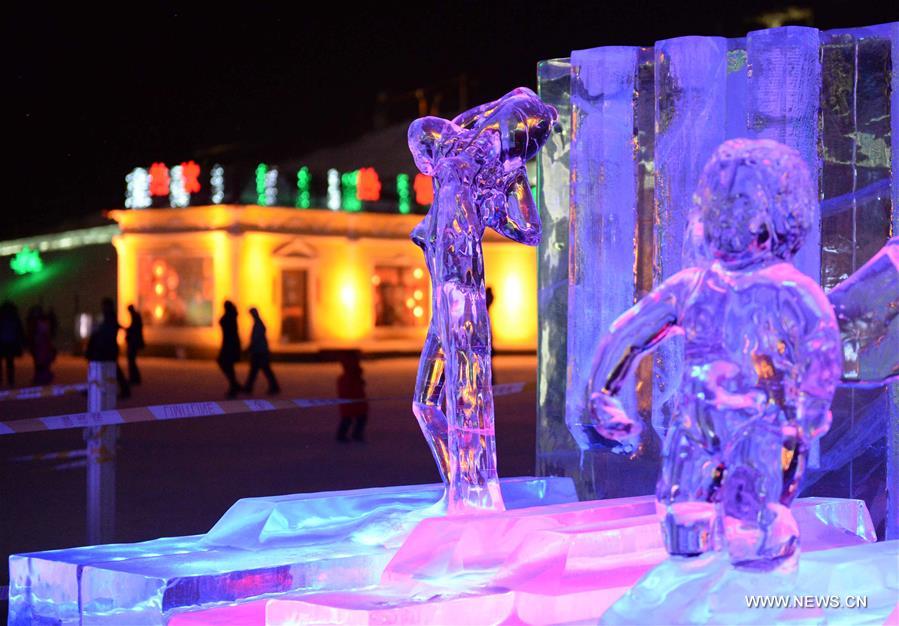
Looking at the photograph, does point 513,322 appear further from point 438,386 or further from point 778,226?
point 778,226

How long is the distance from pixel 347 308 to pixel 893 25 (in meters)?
20.9

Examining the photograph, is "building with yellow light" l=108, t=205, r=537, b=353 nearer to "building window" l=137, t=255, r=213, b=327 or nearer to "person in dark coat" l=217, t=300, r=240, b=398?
"building window" l=137, t=255, r=213, b=327

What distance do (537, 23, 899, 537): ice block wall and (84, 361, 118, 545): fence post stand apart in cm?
218

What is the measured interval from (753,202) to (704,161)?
10.3 ft

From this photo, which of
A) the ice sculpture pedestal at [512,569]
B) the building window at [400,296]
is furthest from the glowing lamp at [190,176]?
the ice sculpture pedestal at [512,569]

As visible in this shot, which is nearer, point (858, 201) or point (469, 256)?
point (469, 256)

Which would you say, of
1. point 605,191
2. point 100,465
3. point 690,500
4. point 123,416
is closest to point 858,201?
point 605,191

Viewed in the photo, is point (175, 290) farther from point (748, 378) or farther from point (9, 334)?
point (748, 378)

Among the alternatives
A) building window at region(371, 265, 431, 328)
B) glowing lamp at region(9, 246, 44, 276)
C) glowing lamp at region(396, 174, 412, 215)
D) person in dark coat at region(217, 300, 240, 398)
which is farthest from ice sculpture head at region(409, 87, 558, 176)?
glowing lamp at region(9, 246, 44, 276)

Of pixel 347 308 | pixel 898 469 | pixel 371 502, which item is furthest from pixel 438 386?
pixel 347 308

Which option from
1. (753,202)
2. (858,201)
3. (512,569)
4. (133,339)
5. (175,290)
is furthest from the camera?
(175,290)

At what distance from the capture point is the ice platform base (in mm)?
3874

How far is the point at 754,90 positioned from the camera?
5.86m

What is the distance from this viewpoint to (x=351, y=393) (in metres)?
11.8
